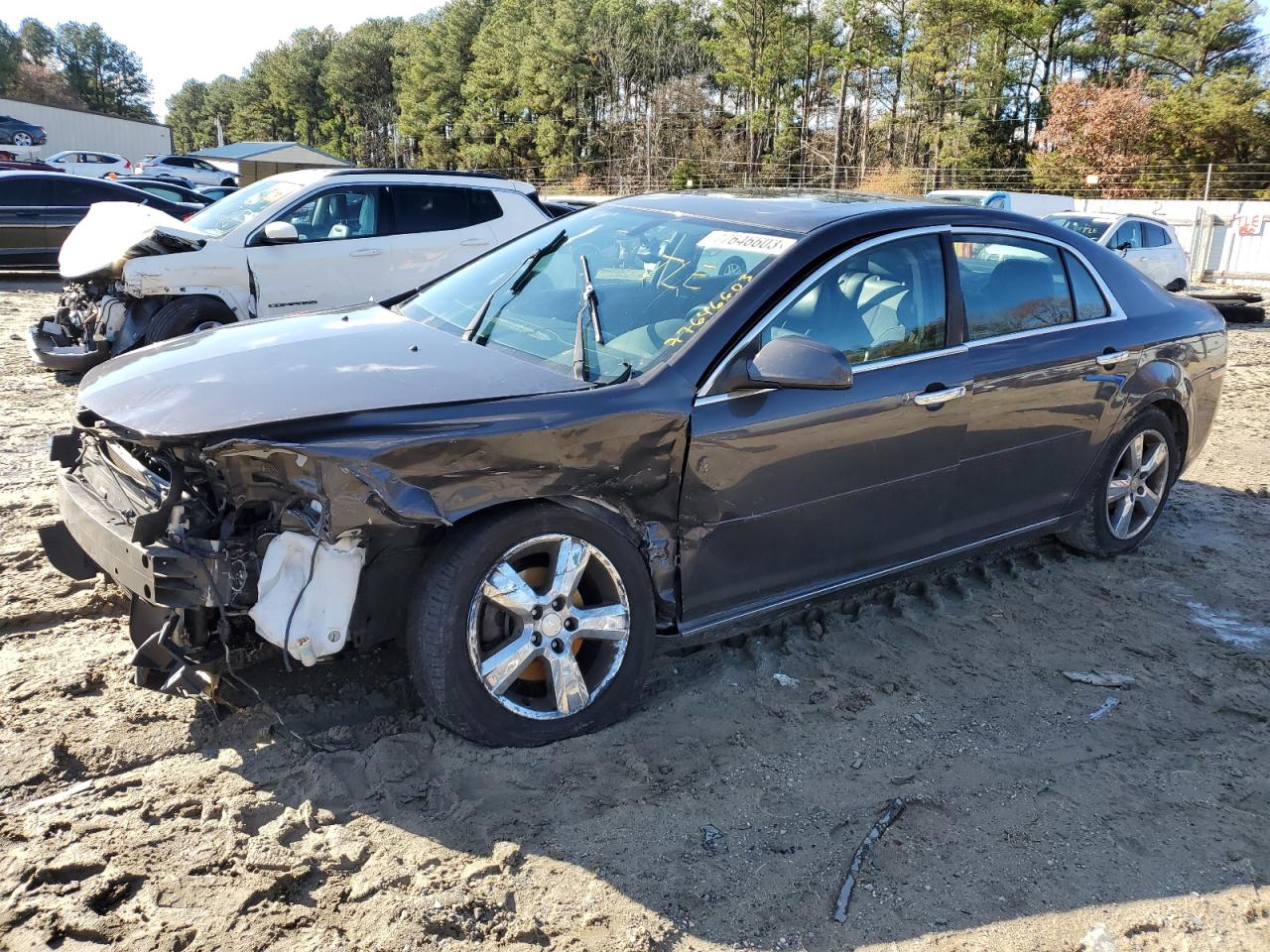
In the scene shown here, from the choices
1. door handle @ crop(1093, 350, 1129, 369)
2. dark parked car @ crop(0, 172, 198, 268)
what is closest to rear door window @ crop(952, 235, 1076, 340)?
door handle @ crop(1093, 350, 1129, 369)

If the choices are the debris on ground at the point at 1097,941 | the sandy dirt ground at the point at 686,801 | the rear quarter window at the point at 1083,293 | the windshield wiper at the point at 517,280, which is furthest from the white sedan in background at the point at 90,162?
the debris on ground at the point at 1097,941

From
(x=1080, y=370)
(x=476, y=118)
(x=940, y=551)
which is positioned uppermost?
(x=476, y=118)

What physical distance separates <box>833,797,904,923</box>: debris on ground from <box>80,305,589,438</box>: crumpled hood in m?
1.60

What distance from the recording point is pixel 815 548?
11.9ft

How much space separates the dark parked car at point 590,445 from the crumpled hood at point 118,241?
15.5ft

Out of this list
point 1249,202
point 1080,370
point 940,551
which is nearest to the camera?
point 940,551

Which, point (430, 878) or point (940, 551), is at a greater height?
point (940, 551)

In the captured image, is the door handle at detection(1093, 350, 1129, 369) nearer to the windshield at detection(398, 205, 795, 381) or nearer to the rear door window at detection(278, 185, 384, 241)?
the windshield at detection(398, 205, 795, 381)

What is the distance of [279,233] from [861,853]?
24.0ft

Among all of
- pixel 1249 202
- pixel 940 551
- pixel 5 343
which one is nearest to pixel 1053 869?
pixel 940 551

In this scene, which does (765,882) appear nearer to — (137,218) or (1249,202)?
(137,218)

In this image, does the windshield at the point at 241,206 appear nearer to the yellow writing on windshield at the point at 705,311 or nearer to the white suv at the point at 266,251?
the white suv at the point at 266,251

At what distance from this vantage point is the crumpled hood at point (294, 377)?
288 cm

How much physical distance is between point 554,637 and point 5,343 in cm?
926
